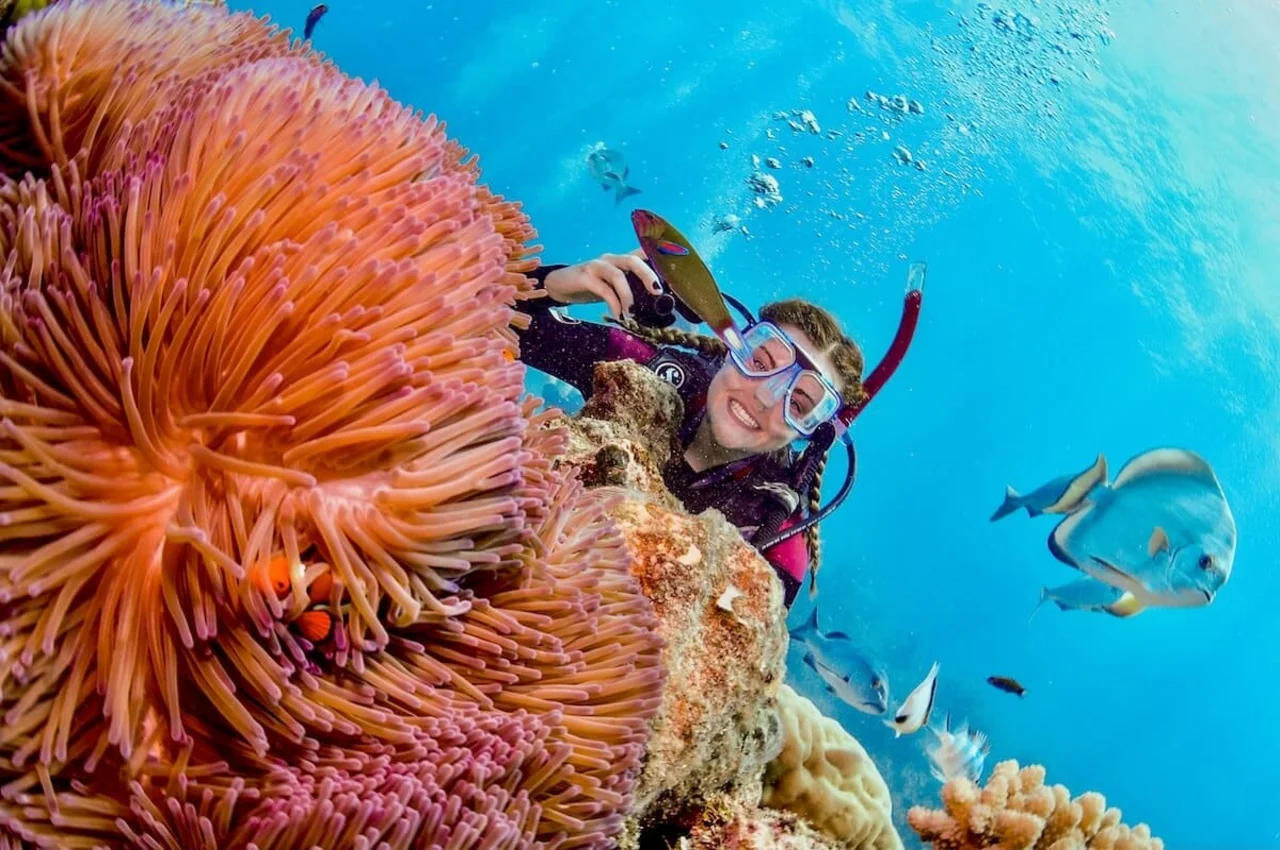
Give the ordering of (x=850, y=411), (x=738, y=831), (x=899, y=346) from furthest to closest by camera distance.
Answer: (x=899, y=346) → (x=850, y=411) → (x=738, y=831)

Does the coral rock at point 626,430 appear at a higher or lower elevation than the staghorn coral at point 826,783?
higher

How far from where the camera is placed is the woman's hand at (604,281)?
4395 mm

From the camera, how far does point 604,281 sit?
4395 millimetres

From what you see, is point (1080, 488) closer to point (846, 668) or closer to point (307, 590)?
point (846, 668)


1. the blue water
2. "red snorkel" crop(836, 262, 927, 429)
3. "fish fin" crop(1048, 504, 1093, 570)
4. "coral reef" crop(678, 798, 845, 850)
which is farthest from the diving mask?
the blue water

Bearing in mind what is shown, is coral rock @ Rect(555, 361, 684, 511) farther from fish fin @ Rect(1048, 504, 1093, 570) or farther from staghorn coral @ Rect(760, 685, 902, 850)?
fish fin @ Rect(1048, 504, 1093, 570)

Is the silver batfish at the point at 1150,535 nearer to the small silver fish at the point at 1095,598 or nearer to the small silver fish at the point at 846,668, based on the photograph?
the small silver fish at the point at 1095,598

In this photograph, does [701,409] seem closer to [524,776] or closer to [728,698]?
[728,698]

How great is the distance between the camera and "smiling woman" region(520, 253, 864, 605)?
461cm

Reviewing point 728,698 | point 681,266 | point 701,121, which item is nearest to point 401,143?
point 728,698

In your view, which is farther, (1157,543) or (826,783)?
(1157,543)

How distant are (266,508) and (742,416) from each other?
3.63 metres

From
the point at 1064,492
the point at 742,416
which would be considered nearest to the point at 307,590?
the point at 742,416

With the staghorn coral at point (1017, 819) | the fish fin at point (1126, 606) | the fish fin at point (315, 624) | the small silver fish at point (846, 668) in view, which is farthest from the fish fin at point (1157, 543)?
the fish fin at point (315, 624)
